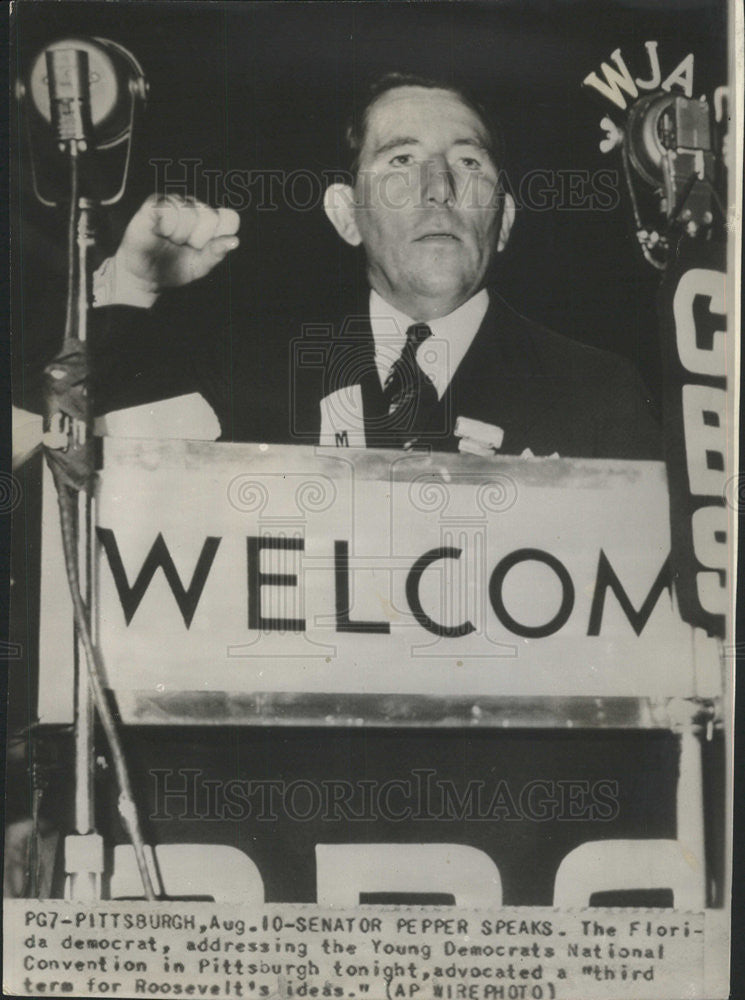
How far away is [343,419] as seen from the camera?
5.11 feet

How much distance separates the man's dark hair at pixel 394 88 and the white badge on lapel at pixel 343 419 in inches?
17.3

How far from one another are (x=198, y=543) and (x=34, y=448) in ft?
1.23

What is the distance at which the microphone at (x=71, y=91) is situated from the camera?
1.57m

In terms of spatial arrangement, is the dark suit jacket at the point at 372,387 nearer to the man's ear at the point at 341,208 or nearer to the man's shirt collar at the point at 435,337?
the man's shirt collar at the point at 435,337

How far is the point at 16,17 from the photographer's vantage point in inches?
62.1

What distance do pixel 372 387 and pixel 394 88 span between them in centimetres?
59

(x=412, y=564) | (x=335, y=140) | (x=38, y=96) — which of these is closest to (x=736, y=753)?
(x=412, y=564)

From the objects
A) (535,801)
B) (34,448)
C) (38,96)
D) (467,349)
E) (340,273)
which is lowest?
(535,801)

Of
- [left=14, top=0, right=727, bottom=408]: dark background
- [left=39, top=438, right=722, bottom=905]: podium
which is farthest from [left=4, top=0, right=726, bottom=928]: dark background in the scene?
[left=39, top=438, right=722, bottom=905]: podium

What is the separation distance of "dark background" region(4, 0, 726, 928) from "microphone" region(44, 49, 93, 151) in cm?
5

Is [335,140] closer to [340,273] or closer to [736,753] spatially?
[340,273]
